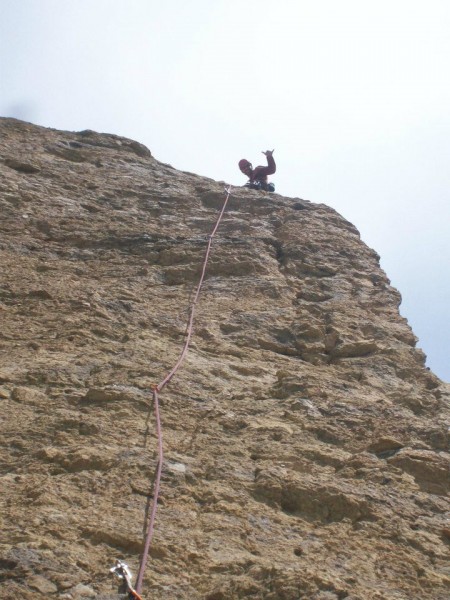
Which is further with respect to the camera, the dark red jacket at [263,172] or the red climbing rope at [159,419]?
the dark red jacket at [263,172]

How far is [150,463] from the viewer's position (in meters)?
3.96

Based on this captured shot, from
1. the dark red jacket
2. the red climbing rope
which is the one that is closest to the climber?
the dark red jacket

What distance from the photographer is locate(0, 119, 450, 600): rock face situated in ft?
11.3

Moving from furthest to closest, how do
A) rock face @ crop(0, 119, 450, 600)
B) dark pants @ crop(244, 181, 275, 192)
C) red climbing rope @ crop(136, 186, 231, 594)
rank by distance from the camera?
dark pants @ crop(244, 181, 275, 192)
rock face @ crop(0, 119, 450, 600)
red climbing rope @ crop(136, 186, 231, 594)

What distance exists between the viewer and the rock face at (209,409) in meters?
3.43

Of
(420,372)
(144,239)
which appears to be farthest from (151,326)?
(420,372)

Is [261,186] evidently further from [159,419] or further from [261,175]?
[159,419]

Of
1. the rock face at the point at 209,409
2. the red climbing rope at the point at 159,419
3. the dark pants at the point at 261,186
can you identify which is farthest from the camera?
the dark pants at the point at 261,186

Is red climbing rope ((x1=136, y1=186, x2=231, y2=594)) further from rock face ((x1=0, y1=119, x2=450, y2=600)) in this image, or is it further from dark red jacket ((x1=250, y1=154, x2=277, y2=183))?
dark red jacket ((x1=250, y1=154, x2=277, y2=183))

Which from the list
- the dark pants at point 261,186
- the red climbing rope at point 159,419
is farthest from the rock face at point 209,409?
the dark pants at point 261,186

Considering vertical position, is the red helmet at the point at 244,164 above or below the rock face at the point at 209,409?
above

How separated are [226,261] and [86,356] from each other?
86.9 inches

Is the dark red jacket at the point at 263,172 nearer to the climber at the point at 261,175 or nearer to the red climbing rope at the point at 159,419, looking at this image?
the climber at the point at 261,175


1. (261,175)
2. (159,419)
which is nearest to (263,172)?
(261,175)
